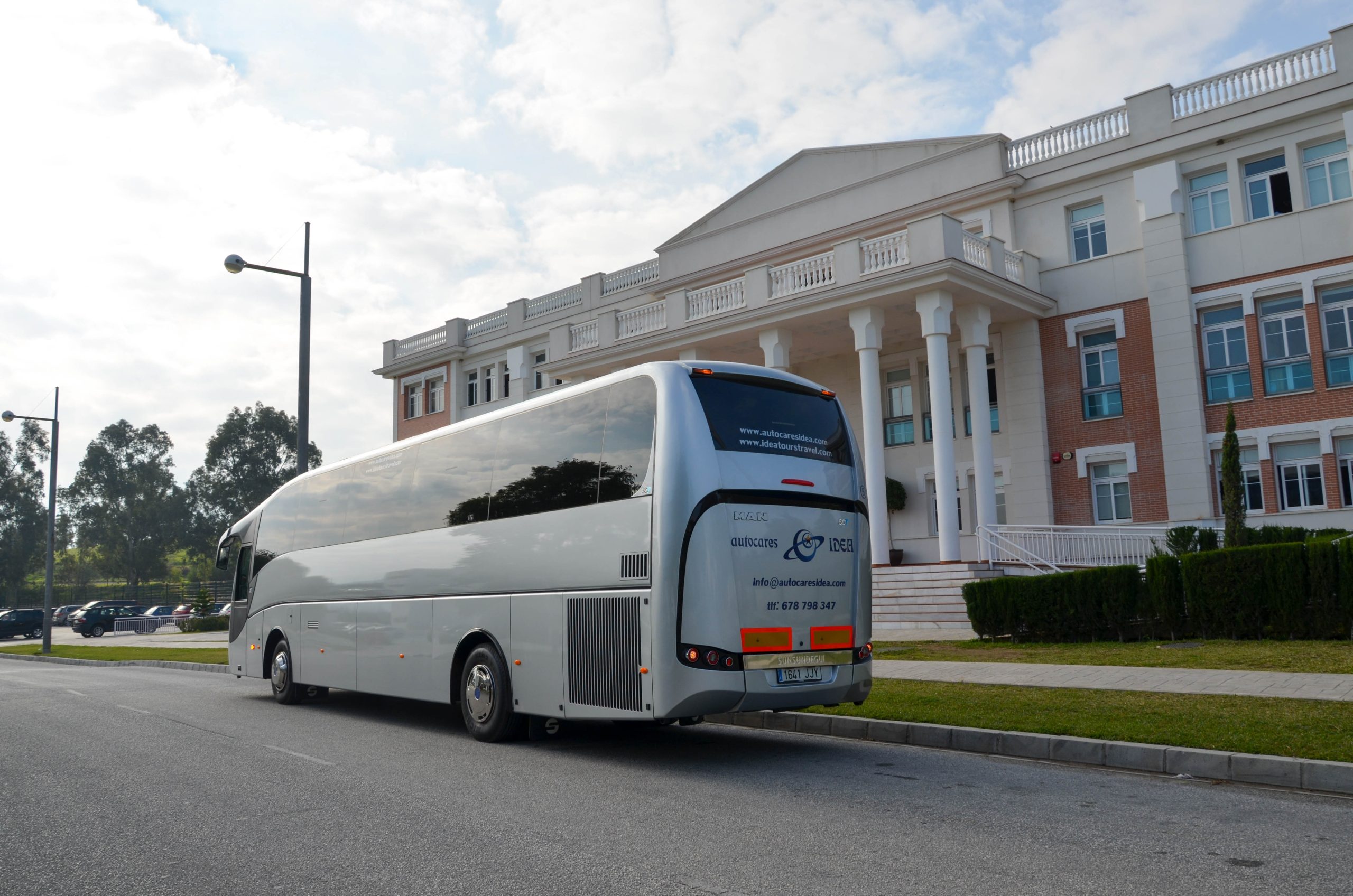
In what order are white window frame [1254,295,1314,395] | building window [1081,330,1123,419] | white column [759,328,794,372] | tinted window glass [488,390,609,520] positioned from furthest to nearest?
white column [759,328,794,372], building window [1081,330,1123,419], white window frame [1254,295,1314,395], tinted window glass [488,390,609,520]

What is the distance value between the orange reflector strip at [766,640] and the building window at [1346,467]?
18.6m

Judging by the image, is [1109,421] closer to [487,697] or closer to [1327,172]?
[1327,172]

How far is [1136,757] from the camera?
319 inches

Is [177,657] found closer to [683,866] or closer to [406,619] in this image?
[406,619]

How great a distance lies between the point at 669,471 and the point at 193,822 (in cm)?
426

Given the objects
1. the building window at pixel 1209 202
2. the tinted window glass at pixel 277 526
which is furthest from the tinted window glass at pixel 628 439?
the building window at pixel 1209 202

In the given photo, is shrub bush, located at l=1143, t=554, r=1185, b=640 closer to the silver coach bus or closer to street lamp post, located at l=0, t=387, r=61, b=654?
the silver coach bus

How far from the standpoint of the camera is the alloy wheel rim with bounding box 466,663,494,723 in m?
10.4

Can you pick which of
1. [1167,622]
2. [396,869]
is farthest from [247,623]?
[1167,622]

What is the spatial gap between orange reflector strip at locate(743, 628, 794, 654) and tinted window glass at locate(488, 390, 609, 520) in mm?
1916

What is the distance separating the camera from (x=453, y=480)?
A: 11.4 m

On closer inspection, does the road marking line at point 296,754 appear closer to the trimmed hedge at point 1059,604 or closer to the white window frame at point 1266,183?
the trimmed hedge at point 1059,604

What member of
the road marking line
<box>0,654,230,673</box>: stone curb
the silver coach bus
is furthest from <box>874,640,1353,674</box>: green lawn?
<box>0,654,230,673</box>: stone curb

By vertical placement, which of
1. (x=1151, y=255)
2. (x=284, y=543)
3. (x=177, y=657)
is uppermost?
(x=1151, y=255)
